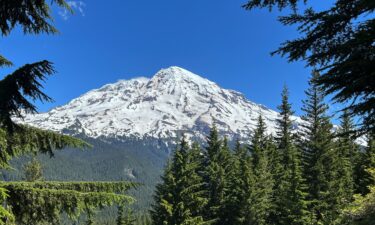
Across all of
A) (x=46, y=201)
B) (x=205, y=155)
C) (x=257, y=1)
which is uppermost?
(x=205, y=155)

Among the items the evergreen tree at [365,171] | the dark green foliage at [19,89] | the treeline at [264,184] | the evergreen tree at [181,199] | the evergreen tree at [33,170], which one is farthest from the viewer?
the evergreen tree at [365,171]

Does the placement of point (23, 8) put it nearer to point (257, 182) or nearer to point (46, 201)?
point (46, 201)

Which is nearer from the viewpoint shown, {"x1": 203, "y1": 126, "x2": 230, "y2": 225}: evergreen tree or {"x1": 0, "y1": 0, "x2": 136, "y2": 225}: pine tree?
{"x1": 0, "y1": 0, "x2": 136, "y2": 225}: pine tree

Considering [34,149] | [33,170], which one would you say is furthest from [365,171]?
[34,149]

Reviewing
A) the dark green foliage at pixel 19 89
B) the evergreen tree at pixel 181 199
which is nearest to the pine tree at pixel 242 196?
the evergreen tree at pixel 181 199

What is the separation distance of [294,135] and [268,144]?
3.41 meters

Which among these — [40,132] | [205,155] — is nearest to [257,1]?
[40,132]

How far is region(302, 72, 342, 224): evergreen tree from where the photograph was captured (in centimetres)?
3666

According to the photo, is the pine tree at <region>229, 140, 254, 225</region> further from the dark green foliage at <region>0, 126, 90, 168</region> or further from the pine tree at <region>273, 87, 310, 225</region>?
the dark green foliage at <region>0, 126, 90, 168</region>

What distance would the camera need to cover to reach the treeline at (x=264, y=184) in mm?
33344

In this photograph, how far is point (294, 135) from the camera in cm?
4947

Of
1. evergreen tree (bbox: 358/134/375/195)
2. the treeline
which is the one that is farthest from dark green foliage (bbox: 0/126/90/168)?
evergreen tree (bbox: 358/134/375/195)

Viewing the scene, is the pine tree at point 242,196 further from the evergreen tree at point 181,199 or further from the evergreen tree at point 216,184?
the evergreen tree at point 181,199

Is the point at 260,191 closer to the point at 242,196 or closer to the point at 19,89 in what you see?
→ the point at 242,196
